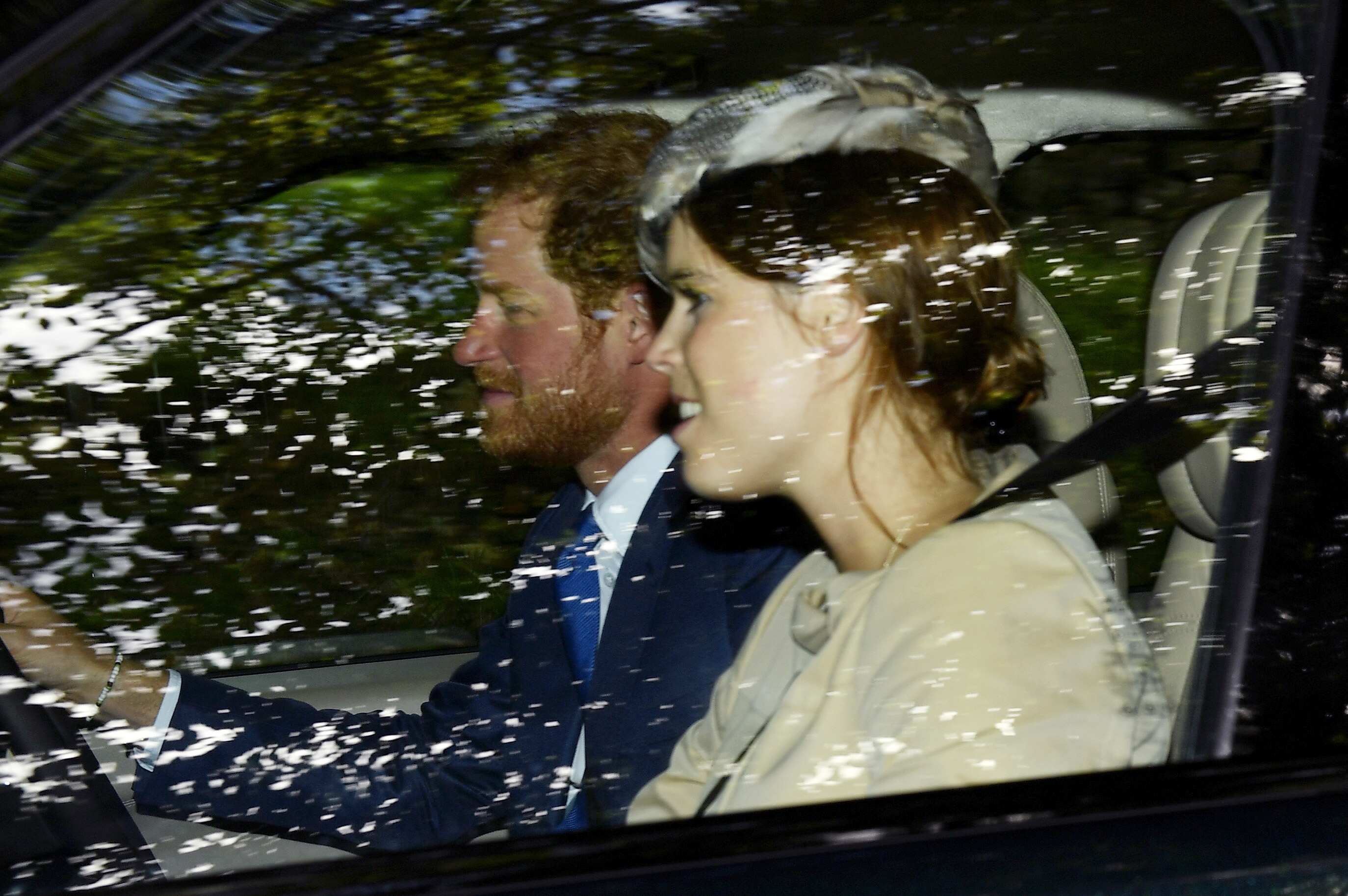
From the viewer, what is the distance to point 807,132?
126cm

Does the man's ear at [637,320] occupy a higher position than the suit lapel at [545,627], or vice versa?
the man's ear at [637,320]

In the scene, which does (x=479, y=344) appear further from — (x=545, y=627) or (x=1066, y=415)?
(x=1066, y=415)

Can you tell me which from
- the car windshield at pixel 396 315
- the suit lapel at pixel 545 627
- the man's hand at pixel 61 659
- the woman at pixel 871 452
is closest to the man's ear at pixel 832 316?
the woman at pixel 871 452

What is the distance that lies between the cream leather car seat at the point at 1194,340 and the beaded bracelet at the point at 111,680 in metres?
0.98

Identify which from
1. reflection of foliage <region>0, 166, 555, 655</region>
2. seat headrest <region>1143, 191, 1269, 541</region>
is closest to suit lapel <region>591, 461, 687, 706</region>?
reflection of foliage <region>0, 166, 555, 655</region>

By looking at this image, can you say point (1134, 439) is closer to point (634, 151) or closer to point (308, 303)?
point (634, 151)

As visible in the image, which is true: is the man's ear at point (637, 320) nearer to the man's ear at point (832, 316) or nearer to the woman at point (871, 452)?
the woman at point (871, 452)

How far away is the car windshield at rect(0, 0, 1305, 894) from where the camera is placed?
119 centimetres

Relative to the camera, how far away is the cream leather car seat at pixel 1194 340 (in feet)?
3.98

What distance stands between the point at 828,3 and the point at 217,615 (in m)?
0.88

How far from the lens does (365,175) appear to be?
132cm

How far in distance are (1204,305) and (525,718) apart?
0.80m

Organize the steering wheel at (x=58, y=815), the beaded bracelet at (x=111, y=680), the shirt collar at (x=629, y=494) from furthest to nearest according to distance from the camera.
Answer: the shirt collar at (x=629, y=494), the beaded bracelet at (x=111, y=680), the steering wheel at (x=58, y=815)

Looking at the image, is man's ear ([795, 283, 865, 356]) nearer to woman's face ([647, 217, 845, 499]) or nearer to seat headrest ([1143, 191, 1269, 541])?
woman's face ([647, 217, 845, 499])
